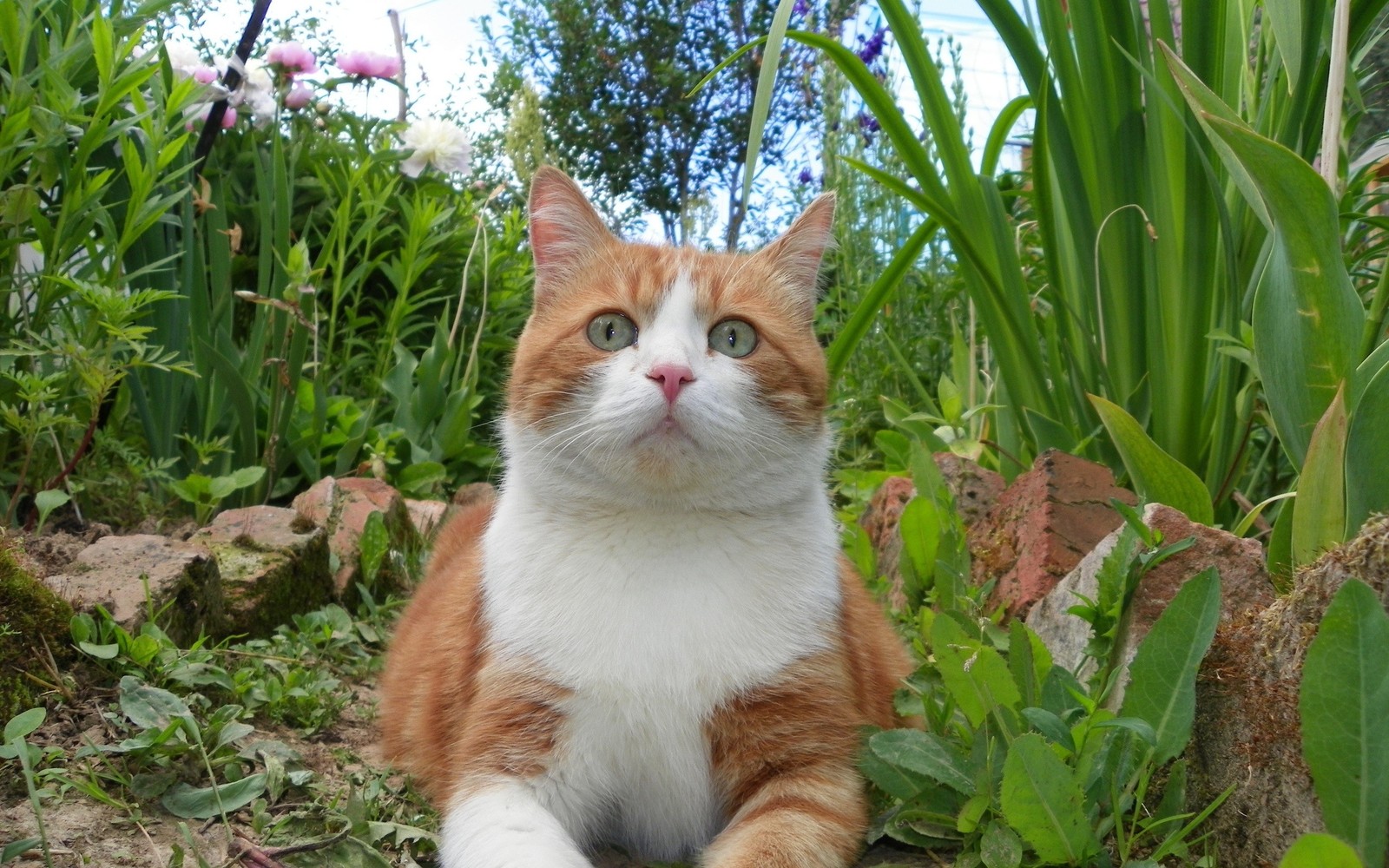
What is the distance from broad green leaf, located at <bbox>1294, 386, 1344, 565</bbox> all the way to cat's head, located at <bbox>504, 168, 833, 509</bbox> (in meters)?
0.79

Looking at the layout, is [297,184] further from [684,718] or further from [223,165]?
[684,718]

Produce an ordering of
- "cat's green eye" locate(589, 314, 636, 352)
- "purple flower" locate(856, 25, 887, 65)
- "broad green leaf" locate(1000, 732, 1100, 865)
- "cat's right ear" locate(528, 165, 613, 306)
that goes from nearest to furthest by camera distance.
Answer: "broad green leaf" locate(1000, 732, 1100, 865)
"cat's green eye" locate(589, 314, 636, 352)
"cat's right ear" locate(528, 165, 613, 306)
"purple flower" locate(856, 25, 887, 65)

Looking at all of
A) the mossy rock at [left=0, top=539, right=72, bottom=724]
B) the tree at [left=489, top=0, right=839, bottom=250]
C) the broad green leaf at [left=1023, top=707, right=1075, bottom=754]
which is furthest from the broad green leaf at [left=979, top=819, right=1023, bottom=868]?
the tree at [left=489, top=0, right=839, bottom=250]

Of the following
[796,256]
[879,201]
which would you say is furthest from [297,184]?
[796,256]

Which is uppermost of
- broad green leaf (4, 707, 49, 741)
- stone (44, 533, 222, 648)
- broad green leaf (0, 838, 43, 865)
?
stone (44, 533, 222, 648)

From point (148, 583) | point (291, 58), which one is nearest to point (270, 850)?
point (148, 583)

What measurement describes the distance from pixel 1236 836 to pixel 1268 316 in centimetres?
81

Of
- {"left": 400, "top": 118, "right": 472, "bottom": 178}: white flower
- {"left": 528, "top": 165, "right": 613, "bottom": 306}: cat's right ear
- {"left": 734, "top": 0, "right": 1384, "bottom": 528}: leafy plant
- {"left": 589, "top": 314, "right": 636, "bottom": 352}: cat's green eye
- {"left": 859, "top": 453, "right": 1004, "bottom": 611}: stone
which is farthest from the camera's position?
{"left": 400, "top": 118, "right": 472, "bottom": 178}: white flower

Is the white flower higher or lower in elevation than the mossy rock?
higher

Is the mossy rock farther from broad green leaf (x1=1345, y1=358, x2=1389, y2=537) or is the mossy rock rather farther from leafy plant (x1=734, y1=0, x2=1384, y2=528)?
broad green leaf (x1=1345, y1=358, x2=1389, y2=537)

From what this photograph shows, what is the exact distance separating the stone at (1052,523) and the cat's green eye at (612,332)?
105 centimetres

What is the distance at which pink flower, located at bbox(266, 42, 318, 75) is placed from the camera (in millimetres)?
3844

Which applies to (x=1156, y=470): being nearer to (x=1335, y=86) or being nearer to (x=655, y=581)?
(x=1335, y=86)

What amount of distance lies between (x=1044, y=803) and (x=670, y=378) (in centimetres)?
82
